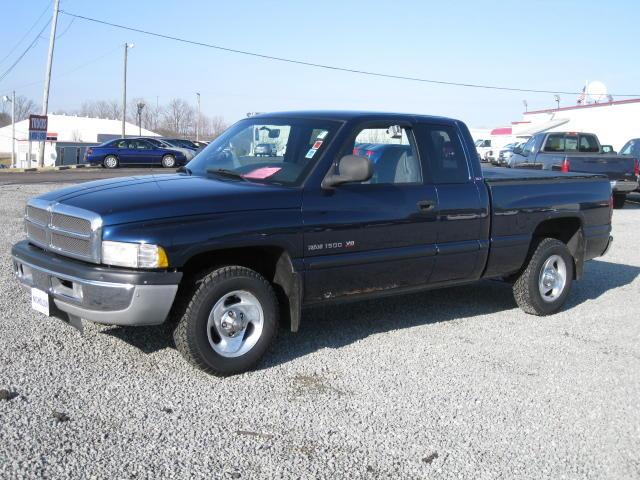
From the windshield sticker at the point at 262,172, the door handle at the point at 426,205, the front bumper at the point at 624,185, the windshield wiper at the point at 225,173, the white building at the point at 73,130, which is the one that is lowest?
the white building at the point at 73,130

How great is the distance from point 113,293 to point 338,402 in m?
1.53

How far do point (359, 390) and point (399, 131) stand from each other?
2.25 meters

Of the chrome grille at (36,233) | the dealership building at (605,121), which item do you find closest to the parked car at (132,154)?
the dealership building at (605,121)

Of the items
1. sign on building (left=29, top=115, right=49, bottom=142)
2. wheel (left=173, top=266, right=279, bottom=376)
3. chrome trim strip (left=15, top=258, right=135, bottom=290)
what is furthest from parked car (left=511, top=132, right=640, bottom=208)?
sign on building (left=29, top=115, right=49, bottom=142)

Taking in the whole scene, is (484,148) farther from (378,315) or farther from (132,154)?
(378,315)

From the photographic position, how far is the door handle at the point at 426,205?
5.59m

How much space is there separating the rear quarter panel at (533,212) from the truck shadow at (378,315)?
66 centimetres

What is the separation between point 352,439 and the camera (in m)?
3.85

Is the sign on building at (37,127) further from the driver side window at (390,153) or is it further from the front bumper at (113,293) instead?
the front bumper at (113,293)

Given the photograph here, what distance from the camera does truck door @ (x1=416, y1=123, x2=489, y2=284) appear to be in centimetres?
577

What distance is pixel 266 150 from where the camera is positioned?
17.9ft

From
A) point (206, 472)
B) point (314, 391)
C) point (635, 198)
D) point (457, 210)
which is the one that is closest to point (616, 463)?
point (314, 391)

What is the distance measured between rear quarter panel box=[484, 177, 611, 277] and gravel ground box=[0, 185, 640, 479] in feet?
2.16

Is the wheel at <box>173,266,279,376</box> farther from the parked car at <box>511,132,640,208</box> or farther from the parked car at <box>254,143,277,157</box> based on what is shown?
the parked car at <box>511,132,640,208</box>
